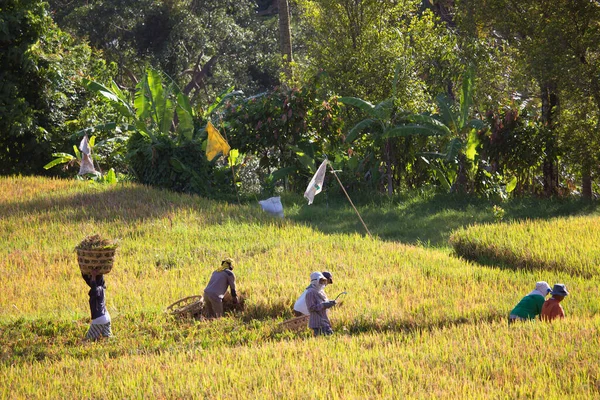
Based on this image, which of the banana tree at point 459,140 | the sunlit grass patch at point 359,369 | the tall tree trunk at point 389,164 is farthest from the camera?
the tall tree trunk at point 389,164

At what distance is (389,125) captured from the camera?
67.4 feet

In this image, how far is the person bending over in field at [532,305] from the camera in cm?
1028

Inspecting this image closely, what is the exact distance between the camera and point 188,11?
32.5 m

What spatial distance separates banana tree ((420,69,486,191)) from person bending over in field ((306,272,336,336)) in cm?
973

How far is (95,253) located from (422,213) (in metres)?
9.71

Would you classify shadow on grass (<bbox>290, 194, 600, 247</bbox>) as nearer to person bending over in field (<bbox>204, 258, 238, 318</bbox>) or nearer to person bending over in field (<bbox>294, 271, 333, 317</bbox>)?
person bending over in field (<bbox>204, 258, 238, 318</bbox>)

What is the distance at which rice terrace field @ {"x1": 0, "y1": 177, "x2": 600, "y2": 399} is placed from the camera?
808 centimetres

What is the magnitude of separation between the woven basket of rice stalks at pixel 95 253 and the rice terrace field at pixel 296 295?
90 centimetres

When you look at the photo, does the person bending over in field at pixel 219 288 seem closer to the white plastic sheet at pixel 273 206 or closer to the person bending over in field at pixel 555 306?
the person bending over in field at pixel 555 306

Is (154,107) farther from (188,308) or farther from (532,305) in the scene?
(532,305)

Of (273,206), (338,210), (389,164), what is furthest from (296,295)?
(389,164)

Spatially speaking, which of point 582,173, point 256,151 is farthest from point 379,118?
point 582,173

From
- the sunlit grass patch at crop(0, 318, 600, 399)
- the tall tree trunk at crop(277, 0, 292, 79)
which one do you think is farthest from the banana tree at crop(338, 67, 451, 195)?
the sunlit grass patch at crop(0, 318, 600, 399)

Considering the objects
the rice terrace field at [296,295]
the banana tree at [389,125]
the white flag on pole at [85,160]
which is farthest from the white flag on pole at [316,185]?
the white flag on pole at [85,160]
